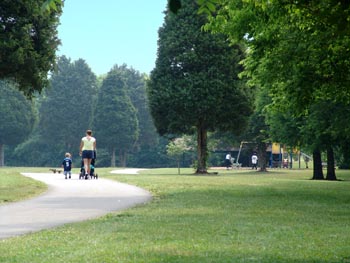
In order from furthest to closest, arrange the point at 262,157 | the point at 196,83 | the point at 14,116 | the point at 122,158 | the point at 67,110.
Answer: the point at 67,110
the point at 122,158
the point at 14,116
the point at 262,157
the point at 196,83

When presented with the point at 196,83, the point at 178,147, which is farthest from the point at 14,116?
the point at 196,83

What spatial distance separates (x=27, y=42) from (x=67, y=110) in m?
78.3

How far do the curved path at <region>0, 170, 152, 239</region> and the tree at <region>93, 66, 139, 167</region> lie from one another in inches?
2829

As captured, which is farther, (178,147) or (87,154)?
(178,147)

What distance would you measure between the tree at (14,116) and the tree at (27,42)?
71225mm

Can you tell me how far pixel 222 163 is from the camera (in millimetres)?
89875

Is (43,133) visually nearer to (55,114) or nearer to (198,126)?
(55,114)

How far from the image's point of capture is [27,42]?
22359mm

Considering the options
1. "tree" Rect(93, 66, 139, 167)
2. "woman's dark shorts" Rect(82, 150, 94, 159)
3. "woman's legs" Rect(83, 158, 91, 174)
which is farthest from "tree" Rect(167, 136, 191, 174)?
"woman's dark shorts" Rect(82, 150, 94, 159)

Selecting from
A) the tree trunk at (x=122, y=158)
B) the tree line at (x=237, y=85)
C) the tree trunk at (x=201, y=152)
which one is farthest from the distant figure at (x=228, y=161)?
the tree trunk at (x=201, y=152)

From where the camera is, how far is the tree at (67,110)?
9925 cm

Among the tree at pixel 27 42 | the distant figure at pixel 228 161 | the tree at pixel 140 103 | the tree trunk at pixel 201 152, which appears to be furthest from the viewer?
the tree at pixel 140 103

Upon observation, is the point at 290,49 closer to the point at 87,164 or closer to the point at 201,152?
the point at 87,164

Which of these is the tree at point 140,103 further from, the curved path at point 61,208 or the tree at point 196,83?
the curved path at point 61,208
